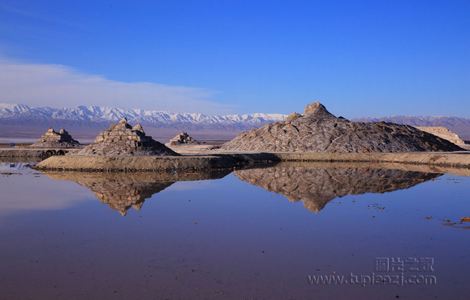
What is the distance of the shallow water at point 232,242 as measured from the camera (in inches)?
309

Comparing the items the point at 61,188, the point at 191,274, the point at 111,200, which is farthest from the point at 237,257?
the point at 61,188

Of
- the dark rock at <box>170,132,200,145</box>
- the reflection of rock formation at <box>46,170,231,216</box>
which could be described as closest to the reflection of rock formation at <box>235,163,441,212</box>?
the reflection of rock formation at <box>46,170,231,216</box>

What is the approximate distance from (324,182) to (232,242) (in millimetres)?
12744

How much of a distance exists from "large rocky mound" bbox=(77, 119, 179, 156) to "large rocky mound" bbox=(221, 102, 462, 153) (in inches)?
569

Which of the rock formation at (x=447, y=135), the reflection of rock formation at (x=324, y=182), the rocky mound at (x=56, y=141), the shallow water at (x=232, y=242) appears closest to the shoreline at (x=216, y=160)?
the reflection of rock formation at (x=324, y=182)

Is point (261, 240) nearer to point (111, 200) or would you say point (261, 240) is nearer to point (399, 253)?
point (399, 253)


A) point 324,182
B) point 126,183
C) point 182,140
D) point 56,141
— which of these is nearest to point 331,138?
point 324,182

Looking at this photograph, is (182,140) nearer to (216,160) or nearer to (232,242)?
(216,160)

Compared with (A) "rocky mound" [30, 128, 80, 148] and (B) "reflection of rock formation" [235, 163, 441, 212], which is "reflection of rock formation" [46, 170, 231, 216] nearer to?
(B) "reflection of rock formation" [235, 163, 441, 212]

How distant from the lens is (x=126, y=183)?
21969 millimetres

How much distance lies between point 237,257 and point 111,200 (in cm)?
844

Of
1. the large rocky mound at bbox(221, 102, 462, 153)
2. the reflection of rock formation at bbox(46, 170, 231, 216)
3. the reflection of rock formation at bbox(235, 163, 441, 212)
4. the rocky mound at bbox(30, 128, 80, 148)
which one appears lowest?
the reflection of rock formation at bbox(46, 170, 231, 216)

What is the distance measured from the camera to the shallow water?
7836mm

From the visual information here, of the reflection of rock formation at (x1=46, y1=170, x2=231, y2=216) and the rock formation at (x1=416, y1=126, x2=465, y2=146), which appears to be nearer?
the reflection of rock formation at (x1=46, y1=170, x2=231, y2=216)
